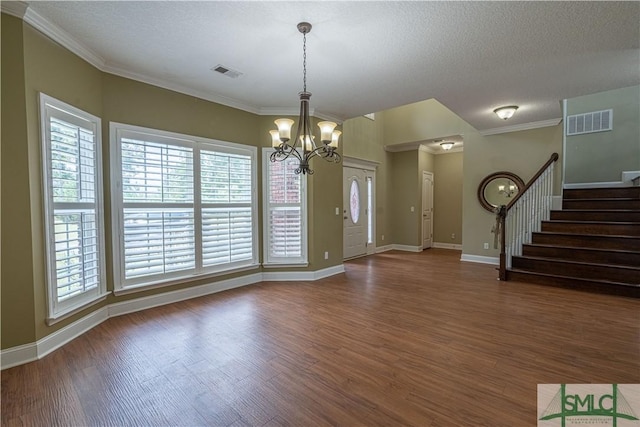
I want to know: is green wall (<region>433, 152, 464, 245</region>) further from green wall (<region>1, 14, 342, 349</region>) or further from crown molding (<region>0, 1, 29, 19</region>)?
crown molding (<region>0, 1, 29, 19</region>)

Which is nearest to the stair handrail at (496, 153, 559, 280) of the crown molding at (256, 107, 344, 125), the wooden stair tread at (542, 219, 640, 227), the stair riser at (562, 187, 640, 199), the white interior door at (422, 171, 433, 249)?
the wooden stair tread at (542, 219, 640, 227)

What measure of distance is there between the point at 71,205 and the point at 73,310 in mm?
985

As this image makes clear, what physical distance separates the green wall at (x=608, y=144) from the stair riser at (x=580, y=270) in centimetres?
273

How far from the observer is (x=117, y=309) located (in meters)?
3.31

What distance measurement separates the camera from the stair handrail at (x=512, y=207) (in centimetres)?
470

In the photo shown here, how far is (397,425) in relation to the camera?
164 centimetres

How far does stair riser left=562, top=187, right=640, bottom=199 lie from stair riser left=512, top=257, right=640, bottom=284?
5.93ft

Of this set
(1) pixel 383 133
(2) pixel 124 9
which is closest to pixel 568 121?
(1) pixel 383 133

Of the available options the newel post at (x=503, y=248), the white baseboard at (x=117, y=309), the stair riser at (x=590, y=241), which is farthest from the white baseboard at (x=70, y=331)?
the stair riser at (x=590, y=241)

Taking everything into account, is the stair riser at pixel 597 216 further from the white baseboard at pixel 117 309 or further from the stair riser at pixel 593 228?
the white baseboard at pixel 117 309

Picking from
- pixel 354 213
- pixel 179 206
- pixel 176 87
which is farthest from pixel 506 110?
pixel 179 206

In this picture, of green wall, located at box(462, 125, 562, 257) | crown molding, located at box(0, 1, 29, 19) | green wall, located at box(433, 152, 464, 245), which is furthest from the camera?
green wall, located at box(433, 152, 464, 245)

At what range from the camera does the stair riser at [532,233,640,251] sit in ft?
13.6

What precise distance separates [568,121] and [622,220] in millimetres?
2543
